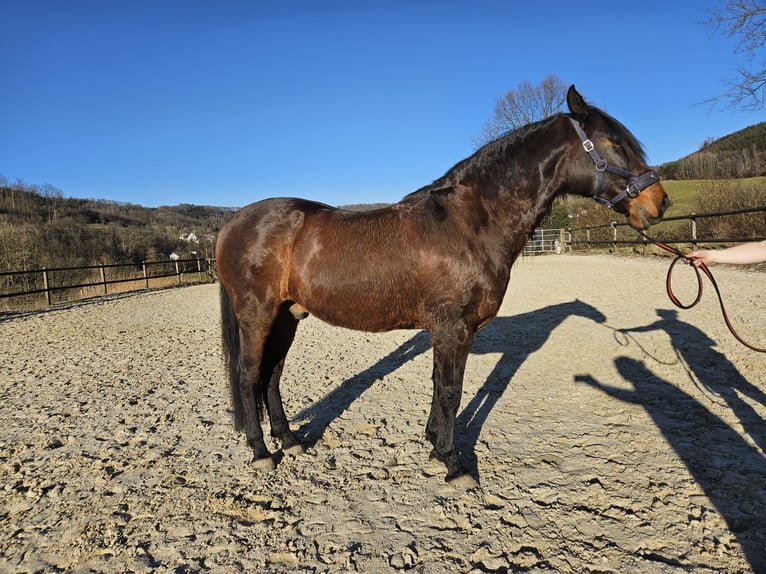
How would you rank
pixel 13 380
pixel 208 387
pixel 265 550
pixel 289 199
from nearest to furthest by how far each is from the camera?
pixel 265 550 < pixel 289 199 < pixel 208 387 < pixel 13 380

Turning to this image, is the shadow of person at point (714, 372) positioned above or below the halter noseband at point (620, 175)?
below

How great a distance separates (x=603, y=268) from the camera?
47.9 ft

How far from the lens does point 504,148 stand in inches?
112

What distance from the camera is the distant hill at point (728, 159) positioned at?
75.9 feet

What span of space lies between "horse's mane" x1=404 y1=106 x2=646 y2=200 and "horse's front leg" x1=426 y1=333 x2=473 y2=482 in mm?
1106

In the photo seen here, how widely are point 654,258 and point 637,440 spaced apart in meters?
16.2

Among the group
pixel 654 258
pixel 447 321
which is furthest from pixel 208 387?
pixel 654 258

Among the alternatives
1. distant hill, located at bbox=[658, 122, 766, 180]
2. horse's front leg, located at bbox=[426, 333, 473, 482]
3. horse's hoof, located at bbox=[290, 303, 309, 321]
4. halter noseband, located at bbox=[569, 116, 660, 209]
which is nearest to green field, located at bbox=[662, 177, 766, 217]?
distant hill, located at bbox=[658, 122, 766, 180]

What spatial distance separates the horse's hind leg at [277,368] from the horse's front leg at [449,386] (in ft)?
4.12

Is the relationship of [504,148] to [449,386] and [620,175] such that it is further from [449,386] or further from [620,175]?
[449,386]

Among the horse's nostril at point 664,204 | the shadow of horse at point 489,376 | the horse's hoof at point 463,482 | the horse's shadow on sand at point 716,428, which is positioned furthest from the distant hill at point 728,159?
the horse's hoof at point 463,482

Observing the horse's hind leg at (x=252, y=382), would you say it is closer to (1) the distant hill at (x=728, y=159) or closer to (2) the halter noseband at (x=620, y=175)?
(2) the halter noseband at (x=620, y=175)

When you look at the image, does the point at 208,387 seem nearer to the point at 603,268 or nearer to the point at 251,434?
the point at 251,434

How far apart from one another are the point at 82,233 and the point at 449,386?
4043 centimetres
